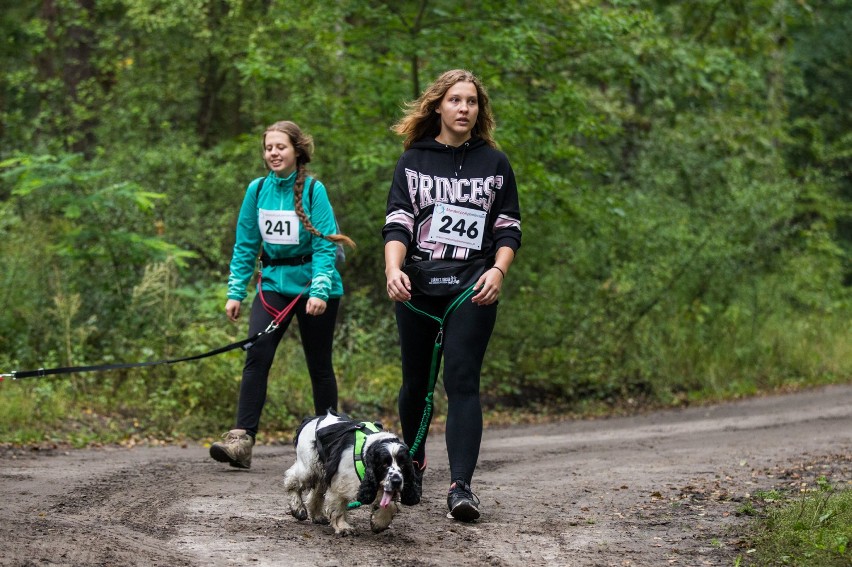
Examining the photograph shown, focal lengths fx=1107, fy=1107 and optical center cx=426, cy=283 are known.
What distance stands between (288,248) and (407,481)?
9.00 feet

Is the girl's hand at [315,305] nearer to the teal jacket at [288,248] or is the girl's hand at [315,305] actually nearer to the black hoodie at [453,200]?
the teal jacket at [288,248]

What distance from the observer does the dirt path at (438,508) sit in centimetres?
490

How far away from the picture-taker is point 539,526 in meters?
5.73

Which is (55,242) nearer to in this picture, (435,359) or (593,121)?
(593,121)

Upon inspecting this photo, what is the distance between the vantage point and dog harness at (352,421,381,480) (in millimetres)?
5082

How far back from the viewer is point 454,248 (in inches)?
227

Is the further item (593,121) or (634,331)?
(634,331)

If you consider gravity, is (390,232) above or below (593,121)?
below

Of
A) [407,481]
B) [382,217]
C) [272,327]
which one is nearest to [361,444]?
[407,481]

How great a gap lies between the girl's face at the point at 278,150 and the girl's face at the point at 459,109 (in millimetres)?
1715

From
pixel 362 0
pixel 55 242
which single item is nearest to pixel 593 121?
pixel 362 0

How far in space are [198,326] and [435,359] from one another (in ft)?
20.8

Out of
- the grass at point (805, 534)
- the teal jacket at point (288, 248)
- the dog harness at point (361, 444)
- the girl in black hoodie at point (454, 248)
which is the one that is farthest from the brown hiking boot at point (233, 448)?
the grass at point (805, 534)

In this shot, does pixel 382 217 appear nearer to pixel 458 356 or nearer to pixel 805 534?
pixel 458 356
